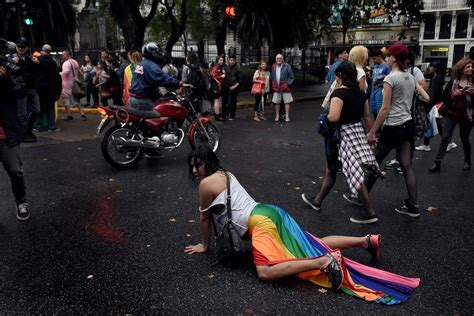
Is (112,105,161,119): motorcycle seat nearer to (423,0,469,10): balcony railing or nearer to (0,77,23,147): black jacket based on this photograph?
(0,77,23,147): black jacket

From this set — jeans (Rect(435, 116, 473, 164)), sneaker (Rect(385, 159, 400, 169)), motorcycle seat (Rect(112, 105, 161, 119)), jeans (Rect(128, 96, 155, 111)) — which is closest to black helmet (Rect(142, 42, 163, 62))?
jeans (Rect(128, 96, 155, 111))

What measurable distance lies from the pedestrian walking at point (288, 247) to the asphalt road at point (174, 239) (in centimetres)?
11

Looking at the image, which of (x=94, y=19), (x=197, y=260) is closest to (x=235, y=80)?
(x=197, y=260)

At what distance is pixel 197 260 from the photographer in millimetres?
4051

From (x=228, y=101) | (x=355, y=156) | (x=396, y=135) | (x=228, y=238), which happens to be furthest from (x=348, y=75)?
(x=228, y=101)

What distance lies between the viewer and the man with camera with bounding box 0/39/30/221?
4.77m

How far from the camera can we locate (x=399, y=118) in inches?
199

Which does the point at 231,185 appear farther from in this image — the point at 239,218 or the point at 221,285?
the point at 221,285

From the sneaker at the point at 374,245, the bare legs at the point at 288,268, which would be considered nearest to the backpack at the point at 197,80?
the sneaker at the point at 374,245

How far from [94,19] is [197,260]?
20782mm

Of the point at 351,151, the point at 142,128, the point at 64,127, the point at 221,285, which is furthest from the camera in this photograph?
the point at 64,127

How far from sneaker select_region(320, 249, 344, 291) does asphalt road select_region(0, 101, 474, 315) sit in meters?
0.10

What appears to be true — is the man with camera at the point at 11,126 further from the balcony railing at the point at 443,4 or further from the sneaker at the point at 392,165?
the balcony railing at the point at 443,4

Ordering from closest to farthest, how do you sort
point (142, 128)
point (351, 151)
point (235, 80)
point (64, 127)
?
point (351, 151), point (142, 128), point (64, 127), point (235, 80)
